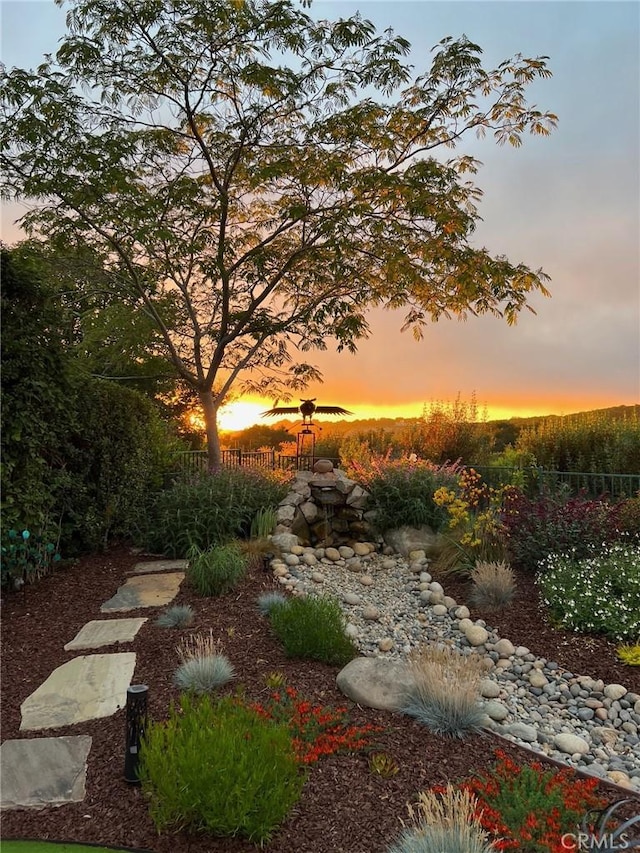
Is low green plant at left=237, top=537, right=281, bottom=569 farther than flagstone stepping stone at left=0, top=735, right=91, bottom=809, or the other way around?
low green plant at left=237, top=537, right=281, bottom=569

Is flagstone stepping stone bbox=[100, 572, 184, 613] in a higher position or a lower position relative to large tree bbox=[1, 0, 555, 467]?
lower

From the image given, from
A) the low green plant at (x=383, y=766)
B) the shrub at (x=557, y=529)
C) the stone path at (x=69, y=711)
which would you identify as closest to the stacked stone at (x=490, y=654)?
the low green plant at (x=383, y=766)

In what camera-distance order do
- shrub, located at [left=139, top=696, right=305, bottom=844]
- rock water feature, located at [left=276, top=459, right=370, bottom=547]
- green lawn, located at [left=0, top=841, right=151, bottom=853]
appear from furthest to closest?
rock water feature, located at [left=276, top=459, right=370, bottom=547] → green lawn, located at [left=0, top=841, right=151, bottom=853] → shrub, located at [left=139, top=696, right=305, bottom=844]

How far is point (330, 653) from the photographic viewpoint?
153 inches

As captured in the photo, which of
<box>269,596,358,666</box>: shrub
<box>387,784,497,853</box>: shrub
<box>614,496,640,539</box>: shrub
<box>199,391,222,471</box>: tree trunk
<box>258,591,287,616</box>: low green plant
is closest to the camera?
<box>387,784,497,853</box>: shrub

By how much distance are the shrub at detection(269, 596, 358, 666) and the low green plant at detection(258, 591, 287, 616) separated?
309 mm

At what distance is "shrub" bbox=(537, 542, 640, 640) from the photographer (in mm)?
4660

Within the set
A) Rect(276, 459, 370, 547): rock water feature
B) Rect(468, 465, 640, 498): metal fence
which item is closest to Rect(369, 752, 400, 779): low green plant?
Rect(276, 459, 370, 547): rock water feature

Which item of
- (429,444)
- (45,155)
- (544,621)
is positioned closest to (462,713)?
(544,621)

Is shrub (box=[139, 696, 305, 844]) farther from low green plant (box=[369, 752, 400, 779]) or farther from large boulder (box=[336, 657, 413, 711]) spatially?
large boulder (box=[336, 657, 413, 711])

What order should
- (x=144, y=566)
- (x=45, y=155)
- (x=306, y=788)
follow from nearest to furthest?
(x=306, y=788) < (x=144, y=566) < (x=45, y=155)

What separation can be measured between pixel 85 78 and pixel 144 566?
664 cm

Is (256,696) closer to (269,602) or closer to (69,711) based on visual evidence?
(69,711)

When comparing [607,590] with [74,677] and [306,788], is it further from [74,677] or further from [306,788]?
[74,677]
